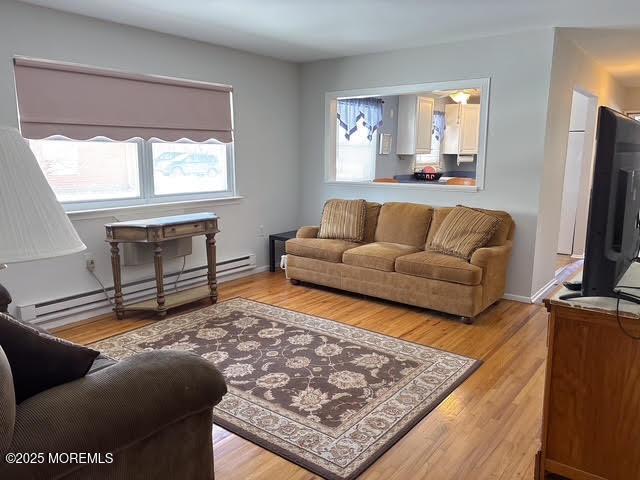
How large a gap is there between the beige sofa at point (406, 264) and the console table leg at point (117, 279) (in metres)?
1.69

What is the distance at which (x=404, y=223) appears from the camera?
4.76 metres

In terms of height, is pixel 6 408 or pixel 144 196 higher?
pixel 144 196

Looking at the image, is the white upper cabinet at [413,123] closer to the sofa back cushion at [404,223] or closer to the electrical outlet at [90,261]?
the sofa back cushion at [404,223]

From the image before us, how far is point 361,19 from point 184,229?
2.26m

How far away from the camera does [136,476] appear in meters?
1.47

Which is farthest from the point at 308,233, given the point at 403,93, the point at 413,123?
the point at 413,123

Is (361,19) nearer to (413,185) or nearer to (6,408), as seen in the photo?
(413,185)

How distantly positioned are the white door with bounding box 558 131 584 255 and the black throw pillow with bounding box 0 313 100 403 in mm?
6002

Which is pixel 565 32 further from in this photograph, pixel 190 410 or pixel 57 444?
pixel 57 444

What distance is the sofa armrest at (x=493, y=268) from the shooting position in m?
3.88

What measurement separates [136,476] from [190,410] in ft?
0.79

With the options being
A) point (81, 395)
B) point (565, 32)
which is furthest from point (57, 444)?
point (565, 32)

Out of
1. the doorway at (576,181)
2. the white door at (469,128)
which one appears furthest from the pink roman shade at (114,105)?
the doorway at (576,181)

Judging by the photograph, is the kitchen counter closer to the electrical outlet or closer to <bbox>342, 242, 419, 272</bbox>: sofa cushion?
<bbox>342, 242, 419, 272</bbox>: sofa cushion
